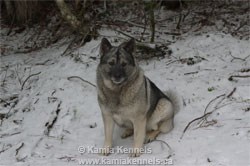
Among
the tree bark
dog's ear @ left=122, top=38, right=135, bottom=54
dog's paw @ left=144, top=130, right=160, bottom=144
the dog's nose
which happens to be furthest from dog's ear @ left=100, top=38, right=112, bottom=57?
the tree bark

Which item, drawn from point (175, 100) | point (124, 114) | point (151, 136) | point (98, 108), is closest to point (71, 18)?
point (98, 108)

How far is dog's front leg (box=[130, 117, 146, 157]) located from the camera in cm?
449

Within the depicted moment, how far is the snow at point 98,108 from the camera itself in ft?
14.6

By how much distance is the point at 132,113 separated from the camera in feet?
14.5

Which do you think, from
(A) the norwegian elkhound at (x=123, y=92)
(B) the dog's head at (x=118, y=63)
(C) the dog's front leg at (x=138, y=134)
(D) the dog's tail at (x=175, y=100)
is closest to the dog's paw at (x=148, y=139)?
(A) the norwegian elkhound at (x=123, y=92)

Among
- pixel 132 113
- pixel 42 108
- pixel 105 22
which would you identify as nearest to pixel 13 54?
pixel 105 22

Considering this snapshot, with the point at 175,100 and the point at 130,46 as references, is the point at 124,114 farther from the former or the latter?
the point at 175,100

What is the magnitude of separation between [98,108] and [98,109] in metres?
0.03

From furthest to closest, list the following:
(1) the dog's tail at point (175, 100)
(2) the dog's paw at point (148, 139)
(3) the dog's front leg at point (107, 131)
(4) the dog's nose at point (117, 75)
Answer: (1) the dog's tail at point (175, 100), (2) the dog's paw at point (148, 139), (3) the dog's front leg at point (107, 131), (4) the dog's nose at point (117, 75)

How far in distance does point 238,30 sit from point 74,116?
3.84 m

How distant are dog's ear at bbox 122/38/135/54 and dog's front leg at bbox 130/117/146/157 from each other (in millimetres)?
754

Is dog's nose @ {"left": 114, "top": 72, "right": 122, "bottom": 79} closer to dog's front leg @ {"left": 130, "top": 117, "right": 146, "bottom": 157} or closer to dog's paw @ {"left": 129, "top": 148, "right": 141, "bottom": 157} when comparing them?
dog's front leg @ {"left": 130, "top": 117, "right": 146, "bottom": 157}

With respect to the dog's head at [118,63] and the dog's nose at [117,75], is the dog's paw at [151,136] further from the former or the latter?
the dog's nose at [117,75]

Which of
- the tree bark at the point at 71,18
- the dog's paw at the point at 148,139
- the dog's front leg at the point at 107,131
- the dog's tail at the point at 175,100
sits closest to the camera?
the dog's front leg at the point at 107,131
